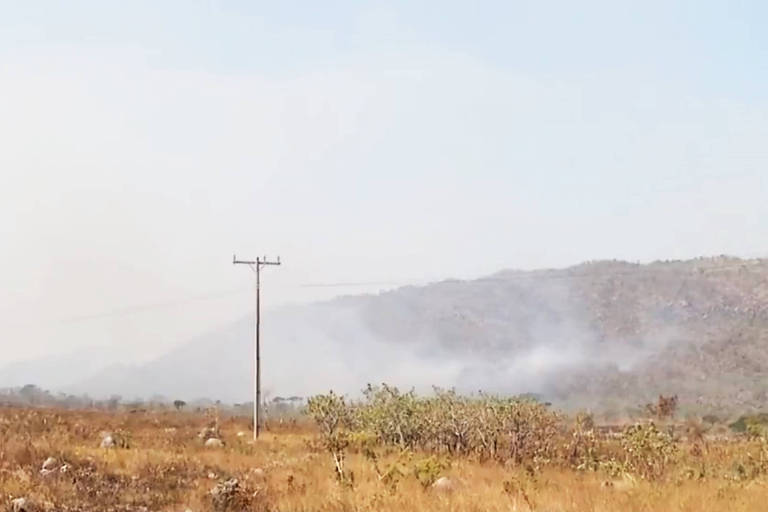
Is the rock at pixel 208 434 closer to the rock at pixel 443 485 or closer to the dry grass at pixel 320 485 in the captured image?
the dry grass at pixel 320 485

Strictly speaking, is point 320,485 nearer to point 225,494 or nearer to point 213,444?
point 225,494

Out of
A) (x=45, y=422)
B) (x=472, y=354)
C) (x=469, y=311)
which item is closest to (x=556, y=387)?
(x=472, y=354)

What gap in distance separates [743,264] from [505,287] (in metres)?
37.3

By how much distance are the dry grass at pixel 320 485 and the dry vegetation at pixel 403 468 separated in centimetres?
4

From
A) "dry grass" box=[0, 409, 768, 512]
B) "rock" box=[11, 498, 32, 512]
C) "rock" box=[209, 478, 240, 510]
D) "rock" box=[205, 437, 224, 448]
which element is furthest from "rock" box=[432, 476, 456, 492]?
"rock" box=[205, 437, 224, 448]

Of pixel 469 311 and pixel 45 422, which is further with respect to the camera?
pixel 469 311

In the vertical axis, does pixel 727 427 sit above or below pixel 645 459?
below

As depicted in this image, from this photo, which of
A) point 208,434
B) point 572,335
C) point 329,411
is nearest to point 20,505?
point 329,411

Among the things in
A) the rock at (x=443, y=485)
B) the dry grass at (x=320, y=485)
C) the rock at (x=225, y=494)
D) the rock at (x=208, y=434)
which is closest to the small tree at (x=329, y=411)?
the dry grass at (x=320, y=485)

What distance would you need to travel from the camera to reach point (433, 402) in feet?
83.7

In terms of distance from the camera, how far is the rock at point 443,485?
13289 millimetres

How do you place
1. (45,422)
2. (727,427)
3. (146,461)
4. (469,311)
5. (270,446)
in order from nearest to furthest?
(146,461), (270,446), (45,422), (727,427), (469,311)

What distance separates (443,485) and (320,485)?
2090mm

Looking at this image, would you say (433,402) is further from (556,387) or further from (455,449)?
(556,387)
